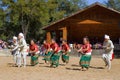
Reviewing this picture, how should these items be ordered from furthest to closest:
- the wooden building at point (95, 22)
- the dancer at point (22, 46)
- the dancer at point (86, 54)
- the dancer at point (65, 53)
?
1. the wooden building at point (95, 22)
2. the dancer at point (65, 53)
3. the dancer at point (22, 46)
4. the dancer at point (86, 54)

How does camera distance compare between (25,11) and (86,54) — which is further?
(25,11)

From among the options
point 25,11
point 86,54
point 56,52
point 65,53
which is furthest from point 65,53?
point 25,11

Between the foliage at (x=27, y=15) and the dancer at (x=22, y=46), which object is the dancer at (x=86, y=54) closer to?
the dancer at (x=22, y=46)

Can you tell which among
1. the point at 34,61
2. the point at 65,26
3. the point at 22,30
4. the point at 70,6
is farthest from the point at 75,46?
the point at 70,6

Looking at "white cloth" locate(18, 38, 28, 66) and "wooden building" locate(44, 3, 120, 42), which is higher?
"wooden building" locate(44, 3, 120, 42)

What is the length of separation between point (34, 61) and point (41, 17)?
107 feet

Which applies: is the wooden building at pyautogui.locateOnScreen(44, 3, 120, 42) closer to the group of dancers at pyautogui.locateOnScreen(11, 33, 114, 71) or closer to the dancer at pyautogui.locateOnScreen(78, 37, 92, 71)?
the group of dancers at pyautogui.locateOnScreen(11, 33, 114, 71)

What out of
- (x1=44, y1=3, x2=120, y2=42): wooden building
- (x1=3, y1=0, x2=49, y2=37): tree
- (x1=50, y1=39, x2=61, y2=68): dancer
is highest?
(x1=3, y1=0, x2=49, y2=37): tree

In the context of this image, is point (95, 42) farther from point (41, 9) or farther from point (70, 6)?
point (70, 6)

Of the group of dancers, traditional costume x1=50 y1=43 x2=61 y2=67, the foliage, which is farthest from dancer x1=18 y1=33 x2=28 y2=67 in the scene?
the foliage

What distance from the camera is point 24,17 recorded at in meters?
53.3

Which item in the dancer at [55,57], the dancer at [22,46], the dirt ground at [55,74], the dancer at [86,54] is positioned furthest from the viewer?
the dancer at [55,57]

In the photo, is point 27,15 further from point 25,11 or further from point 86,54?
point 86,54

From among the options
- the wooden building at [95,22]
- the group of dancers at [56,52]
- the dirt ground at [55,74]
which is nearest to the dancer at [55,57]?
the group of dancers at [56,52]
